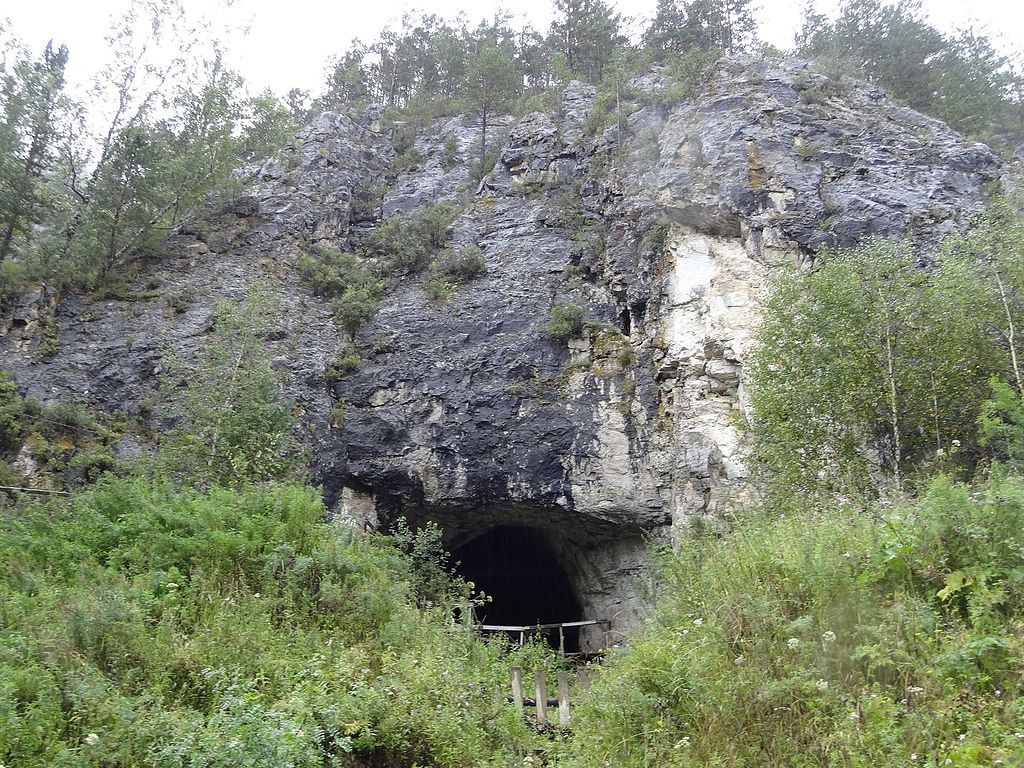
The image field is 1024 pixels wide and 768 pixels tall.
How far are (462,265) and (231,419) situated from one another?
8.48m

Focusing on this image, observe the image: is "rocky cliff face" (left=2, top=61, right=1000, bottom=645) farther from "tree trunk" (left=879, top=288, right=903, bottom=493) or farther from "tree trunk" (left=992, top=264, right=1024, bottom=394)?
"tree trunk" (left=992, top=264, right=1024, bottom=394)

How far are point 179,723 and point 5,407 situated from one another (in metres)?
12.1

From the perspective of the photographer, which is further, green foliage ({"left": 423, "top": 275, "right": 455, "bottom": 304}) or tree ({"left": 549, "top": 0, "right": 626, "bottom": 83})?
tree ({"left": 549, "top": 0, "right": 626, "bottom": 83})

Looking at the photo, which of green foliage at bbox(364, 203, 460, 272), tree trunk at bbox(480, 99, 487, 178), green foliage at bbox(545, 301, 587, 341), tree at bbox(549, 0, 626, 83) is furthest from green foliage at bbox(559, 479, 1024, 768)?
tree at bbox(549, 0, 626, 83)

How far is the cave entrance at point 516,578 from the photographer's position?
2069 cm

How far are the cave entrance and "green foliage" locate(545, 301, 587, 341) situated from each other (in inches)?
241

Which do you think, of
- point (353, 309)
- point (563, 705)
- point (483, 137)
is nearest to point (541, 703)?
point (563, 705)

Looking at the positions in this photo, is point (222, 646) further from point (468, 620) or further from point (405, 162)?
point (405, 162)

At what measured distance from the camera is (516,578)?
70.3 feet

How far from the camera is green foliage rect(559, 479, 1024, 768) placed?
4.54m

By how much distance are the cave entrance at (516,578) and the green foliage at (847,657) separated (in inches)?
555

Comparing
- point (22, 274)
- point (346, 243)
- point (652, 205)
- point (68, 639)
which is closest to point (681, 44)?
point (652, 205)

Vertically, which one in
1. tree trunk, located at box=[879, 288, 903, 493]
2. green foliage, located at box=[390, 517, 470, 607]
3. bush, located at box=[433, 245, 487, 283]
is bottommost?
green foliage, located at box=[390, 517, 470, 607]

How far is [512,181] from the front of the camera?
22703mm
